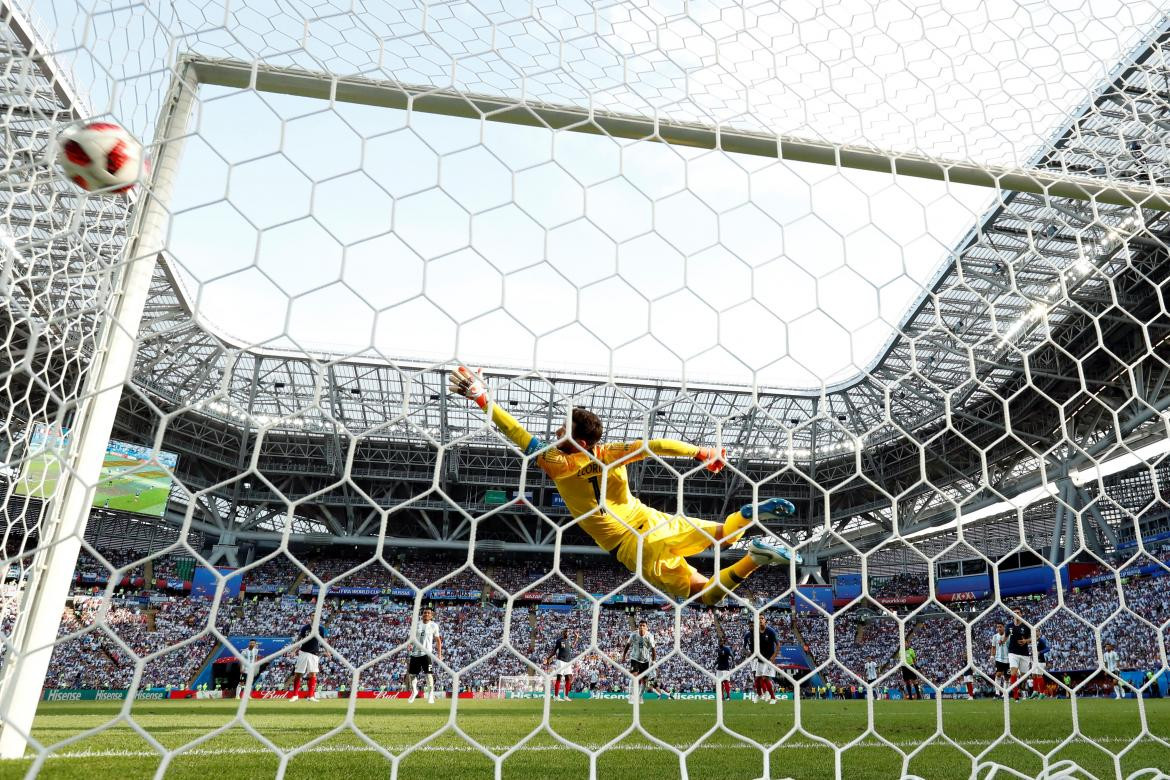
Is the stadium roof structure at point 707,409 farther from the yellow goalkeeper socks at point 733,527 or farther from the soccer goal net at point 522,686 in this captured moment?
the soccer goal net at point 522,686

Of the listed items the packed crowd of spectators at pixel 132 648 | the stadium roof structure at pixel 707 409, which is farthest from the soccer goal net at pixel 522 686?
the packed crowd of spectators at pixel 132 648

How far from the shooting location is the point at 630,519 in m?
3.09

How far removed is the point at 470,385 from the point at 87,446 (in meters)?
1.20

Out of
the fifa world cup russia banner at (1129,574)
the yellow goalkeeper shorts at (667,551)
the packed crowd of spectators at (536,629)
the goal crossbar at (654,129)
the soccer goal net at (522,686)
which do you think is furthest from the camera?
the soccer goal net at (522,686)

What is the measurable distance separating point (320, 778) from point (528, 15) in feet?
9.64

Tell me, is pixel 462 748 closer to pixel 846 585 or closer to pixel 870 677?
pixel 870 677

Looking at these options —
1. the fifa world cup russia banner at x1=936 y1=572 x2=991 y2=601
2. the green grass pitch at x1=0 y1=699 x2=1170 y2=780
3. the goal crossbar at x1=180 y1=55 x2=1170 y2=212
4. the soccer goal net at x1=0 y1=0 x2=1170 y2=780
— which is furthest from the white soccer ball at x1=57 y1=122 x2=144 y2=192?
the fifa world cup russia banner at x1=936 y1=572 x2=991 y2=601

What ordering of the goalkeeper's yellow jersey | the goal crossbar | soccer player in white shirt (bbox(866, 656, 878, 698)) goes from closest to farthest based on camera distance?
soccer player in white shirt (bbox(866, 656, 878, 698)), the goal crossbar, the goalkeeper's yellow jersey

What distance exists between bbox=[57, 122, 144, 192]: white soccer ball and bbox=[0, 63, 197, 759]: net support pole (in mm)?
101

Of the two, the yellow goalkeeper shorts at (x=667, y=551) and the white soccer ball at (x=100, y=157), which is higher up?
the white soccer ball at (x=100, y=157)

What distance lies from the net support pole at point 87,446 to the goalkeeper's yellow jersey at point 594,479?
4.11 feet

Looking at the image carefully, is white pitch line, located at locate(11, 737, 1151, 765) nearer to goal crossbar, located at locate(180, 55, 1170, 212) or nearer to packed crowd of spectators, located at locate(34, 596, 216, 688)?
goal crossbar, located at locate(180, 55, 1170, 212)

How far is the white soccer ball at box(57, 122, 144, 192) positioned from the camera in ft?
6.82

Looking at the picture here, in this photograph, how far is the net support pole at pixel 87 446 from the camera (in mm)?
2029
